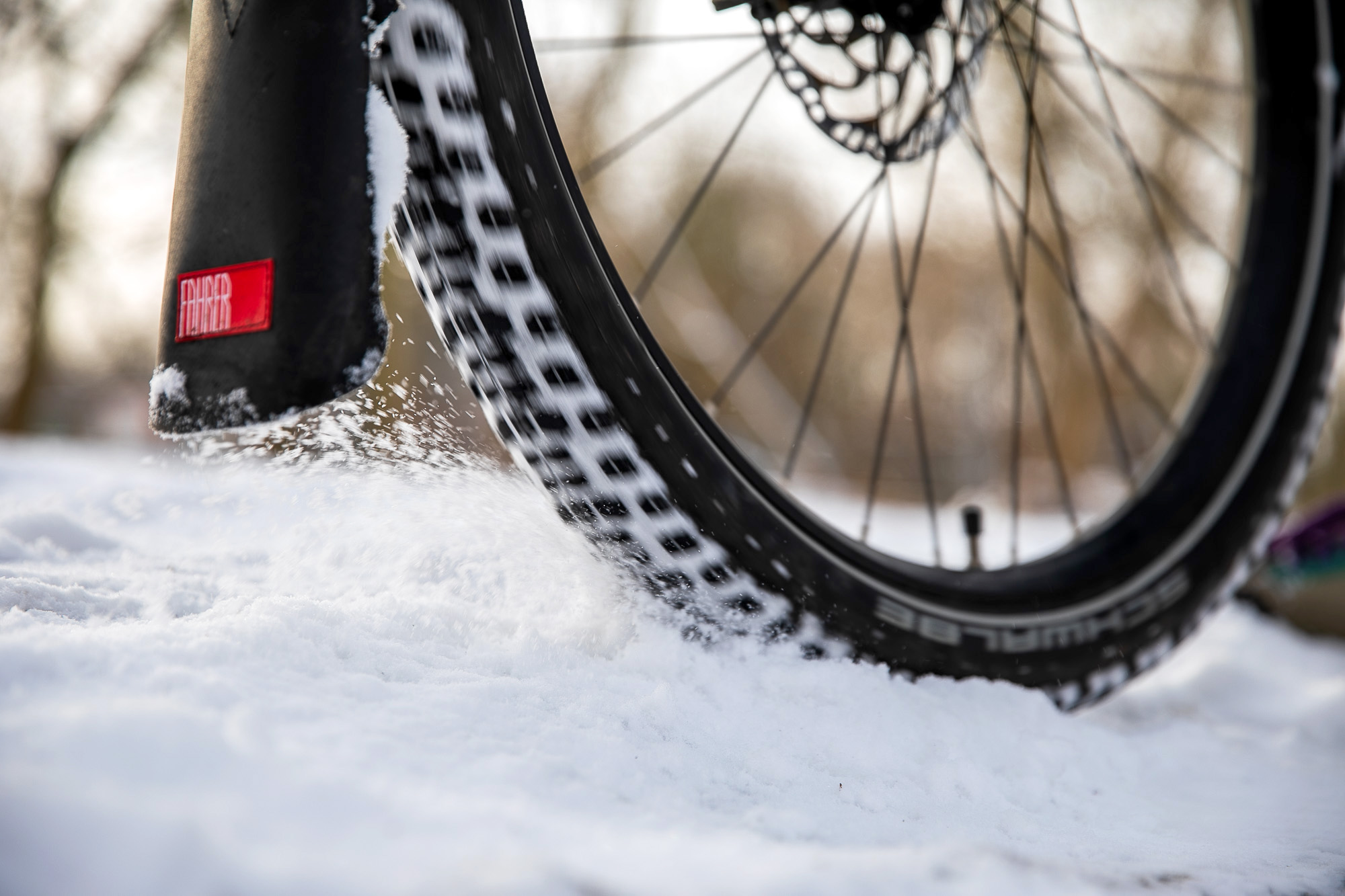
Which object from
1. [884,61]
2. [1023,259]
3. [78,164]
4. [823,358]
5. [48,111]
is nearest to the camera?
[884,61]

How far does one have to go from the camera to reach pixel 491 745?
41cm

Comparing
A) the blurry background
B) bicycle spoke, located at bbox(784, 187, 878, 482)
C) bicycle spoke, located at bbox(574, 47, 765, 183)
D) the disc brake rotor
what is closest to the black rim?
bicycle spoke, located at bbox(784, 187, 878, 482)

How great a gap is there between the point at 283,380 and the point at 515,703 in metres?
0.20

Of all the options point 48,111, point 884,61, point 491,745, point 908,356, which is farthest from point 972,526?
point 48,111

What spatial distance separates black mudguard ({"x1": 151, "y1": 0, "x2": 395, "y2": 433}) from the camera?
458mm

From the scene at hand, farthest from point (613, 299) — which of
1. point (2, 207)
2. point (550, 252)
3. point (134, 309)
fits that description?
point (134, 309)

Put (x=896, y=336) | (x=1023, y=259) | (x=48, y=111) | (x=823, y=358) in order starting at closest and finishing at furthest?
(x=1023, y=259) → (x=823, y=358) → (x=896, y=336) → (x=48, y=111)

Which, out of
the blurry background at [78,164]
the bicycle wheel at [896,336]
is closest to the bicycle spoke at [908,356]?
the bicycle wheel at [896,336]

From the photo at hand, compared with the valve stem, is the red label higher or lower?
higher

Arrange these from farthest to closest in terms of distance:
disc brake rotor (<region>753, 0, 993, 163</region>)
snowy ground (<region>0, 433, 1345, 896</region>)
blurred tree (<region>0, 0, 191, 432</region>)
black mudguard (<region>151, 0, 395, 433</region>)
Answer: blurred tree (<region>0, 0, 191, 432</region>)
disc brake rotor (<region>753, 0, 993, 163</region>)
black mudguard (<region>151, 0, 395, 433</region>)
snowy ground (<region>0, 433, 1345, 896</region>)

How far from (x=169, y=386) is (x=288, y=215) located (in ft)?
0.40

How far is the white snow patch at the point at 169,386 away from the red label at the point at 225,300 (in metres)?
0.02

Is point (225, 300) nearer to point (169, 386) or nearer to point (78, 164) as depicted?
point (169, 386)

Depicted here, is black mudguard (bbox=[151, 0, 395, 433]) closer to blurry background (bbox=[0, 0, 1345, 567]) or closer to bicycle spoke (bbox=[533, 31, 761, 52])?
bicycle spoke (bbox=[533, 31, 761, 52])
